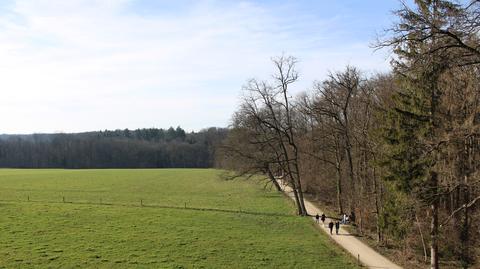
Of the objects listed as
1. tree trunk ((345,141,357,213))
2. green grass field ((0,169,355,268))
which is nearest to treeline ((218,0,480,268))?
tree trunk ((345,141,357,213))

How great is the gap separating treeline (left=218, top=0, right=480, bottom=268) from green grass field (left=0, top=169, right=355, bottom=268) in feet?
16.0

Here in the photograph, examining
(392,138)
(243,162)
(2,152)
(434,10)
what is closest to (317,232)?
(392,138)

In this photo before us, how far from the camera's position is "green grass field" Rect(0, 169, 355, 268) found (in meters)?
27.1

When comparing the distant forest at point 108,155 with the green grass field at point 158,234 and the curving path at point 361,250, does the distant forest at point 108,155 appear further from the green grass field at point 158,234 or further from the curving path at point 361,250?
the curving path at point 361,250

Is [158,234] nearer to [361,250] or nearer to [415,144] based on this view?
[361,250]

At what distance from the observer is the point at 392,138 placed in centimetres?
2683

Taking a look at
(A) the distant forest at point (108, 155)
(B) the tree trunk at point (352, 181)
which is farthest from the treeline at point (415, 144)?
(A) the distant forest at point (108, 155)

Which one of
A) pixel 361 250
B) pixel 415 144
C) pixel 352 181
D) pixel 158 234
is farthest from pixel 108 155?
pixel 415 144

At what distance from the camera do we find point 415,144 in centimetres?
1877

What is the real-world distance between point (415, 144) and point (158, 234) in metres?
22.3

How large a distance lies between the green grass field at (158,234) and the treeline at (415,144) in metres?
4.89

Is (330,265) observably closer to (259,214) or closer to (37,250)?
(37,250)

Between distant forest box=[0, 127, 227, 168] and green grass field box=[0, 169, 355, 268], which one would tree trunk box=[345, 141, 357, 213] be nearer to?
green grass field box=[0, 169, 355, 268]

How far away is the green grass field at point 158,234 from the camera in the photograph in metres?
27.1
